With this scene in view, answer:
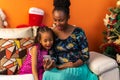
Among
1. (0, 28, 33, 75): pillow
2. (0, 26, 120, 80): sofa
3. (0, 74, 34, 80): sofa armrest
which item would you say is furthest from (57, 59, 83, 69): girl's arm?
(0, 28, 33, 75): pillow

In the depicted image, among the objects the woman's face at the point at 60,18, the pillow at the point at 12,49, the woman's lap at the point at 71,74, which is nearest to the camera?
the woman's lap at the point at 71,74

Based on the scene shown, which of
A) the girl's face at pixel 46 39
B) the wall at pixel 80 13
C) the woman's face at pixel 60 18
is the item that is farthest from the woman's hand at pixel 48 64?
the wall at pixel 80 13

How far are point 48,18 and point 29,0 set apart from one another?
0.95 ft

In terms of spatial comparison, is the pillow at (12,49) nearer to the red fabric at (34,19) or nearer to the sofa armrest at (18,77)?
the sofa armrest at (18,77)

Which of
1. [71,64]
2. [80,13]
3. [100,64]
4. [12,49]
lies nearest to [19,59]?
[12,49]

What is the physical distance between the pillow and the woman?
0.31m

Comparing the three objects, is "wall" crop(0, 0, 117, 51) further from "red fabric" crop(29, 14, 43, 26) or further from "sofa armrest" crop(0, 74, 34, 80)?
"sofa armrest" crop(0, 74, 34, 80)

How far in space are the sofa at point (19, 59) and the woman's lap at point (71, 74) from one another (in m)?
0.05

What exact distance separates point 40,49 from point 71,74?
Answer: 1.12ft

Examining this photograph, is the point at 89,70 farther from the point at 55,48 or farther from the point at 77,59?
the point at 55,48

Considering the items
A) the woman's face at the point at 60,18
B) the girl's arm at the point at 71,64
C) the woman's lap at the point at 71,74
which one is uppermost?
the woman's face at the point at 60,18

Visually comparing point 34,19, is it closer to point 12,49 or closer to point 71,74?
point 12,49

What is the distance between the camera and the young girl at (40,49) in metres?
1.98

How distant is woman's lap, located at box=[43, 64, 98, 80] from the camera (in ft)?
6.18
